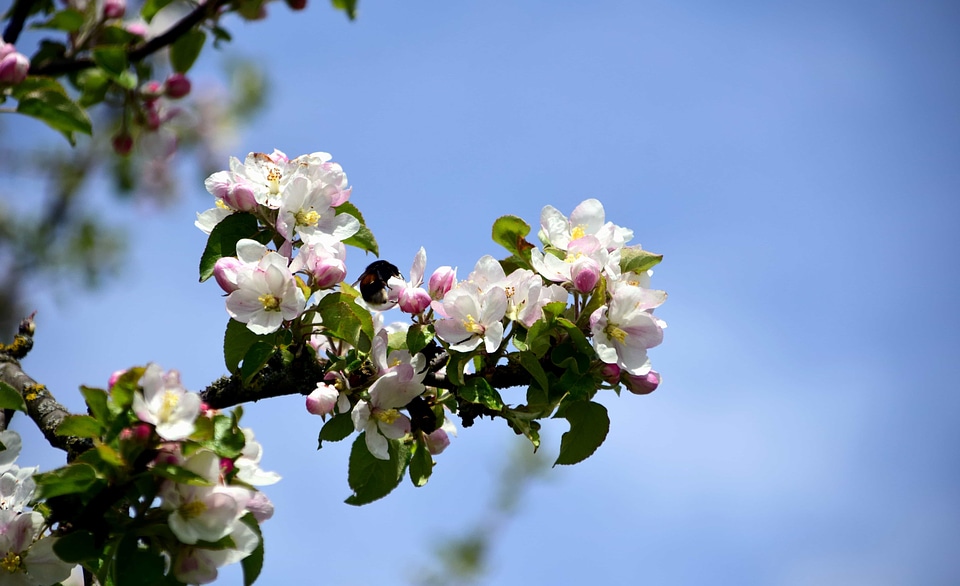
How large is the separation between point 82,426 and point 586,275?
2.65ft

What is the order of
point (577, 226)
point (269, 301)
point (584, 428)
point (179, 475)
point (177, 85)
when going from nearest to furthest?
point (179, 475), point (269, 301), point (584, 428), point (577, 226), point (177, 85)

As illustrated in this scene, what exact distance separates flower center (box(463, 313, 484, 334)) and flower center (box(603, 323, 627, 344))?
0.21m

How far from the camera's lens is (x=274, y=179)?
154cm

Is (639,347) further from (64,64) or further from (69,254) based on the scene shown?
(69,254)

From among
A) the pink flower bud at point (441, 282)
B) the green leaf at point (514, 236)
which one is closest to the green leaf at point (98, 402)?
the pink flower bud at point (441, 282)

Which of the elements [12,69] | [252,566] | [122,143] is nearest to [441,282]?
[252,566]

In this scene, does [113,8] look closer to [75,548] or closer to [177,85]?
[177,85]

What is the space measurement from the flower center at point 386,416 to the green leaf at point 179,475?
38 cm

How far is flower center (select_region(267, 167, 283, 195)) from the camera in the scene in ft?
5.01

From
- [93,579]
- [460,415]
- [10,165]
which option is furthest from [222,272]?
[10,165]

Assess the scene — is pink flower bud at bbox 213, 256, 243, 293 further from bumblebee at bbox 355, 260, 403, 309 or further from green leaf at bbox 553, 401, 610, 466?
green leaf at bbox 553, 401, 610, 466

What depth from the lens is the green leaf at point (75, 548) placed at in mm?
1188

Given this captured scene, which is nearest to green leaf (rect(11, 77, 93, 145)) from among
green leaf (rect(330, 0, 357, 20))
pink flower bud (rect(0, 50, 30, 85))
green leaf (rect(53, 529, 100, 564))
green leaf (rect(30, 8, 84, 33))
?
pink flower bud (rect(0, 50, 30, 85))

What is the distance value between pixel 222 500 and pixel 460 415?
50cm
